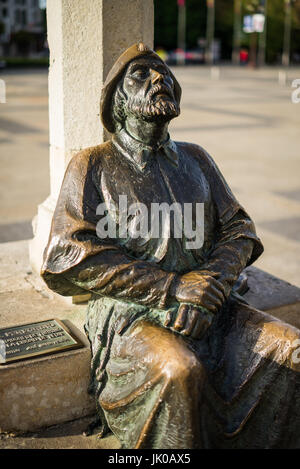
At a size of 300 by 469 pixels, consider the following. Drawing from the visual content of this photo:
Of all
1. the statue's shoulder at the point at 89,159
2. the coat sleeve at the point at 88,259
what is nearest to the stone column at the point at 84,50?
the statue's shoulder at the point at 89,159

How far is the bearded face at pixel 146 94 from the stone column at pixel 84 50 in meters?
0.93

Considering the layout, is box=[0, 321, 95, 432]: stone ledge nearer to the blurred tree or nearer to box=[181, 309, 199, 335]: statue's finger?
box=[181, 309, 199, 335]: statue's finger

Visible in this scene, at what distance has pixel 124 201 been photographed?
10.8 feet

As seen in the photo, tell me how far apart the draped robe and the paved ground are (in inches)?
116

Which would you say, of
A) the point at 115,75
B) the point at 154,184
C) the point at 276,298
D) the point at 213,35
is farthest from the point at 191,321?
the point at 213,35

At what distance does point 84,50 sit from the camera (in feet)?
13.7

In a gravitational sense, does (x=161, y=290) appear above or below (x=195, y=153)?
below

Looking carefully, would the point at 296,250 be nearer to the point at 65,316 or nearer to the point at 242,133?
the point at 65,316

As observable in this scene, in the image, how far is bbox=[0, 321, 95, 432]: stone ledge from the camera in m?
3.42

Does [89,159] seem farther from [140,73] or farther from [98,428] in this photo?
[98,428]

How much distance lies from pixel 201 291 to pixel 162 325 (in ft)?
0.90

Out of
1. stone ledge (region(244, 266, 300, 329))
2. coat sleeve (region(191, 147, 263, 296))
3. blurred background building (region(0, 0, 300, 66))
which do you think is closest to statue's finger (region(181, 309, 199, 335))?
coat sleeve (region(191, 147, 263, 296))

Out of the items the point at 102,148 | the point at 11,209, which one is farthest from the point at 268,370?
the point at 11,209
